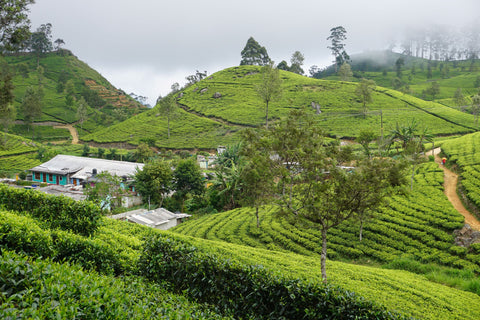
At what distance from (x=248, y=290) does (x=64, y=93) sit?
4150 inches

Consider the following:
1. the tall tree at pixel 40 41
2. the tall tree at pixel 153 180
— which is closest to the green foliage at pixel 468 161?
the tall tree at pixel 153 180

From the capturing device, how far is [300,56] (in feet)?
351

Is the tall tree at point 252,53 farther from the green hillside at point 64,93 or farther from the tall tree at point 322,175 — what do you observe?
the tall tree at point 322,175

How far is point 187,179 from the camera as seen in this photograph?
30859mm

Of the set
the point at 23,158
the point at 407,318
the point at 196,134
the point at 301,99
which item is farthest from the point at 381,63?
the point at 407,318

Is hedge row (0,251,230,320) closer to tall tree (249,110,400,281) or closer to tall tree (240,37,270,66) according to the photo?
tall tree (249,110,400,281)

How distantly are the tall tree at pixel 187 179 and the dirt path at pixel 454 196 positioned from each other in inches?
871

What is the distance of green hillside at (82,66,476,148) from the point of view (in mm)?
55125

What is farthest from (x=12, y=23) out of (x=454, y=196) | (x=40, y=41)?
(x=40, y=41)

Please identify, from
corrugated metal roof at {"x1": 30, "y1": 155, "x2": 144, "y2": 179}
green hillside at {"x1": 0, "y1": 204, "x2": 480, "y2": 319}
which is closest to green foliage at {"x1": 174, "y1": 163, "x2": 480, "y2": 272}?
green hillside at {"x1": 0, "y1": 204, "x2": 480, "y2": 319}

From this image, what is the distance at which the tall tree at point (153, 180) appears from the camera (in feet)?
95.7

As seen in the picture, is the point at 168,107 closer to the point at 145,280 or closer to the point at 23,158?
the point at 23,158

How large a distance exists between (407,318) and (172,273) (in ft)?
14.9

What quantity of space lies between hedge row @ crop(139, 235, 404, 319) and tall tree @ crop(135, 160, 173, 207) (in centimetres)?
2349
